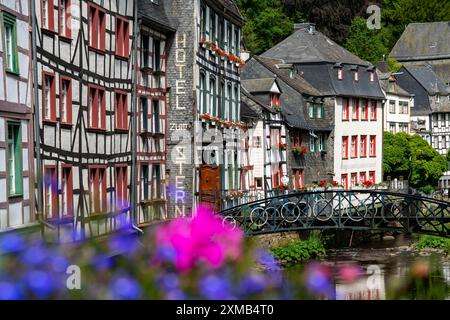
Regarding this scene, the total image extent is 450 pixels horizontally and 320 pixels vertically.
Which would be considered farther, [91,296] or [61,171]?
[61,171]

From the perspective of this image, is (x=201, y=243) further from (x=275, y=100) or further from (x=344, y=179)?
(x=344, y=179)

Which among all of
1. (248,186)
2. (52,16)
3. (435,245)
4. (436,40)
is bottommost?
(435,245)

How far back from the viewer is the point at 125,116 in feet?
89.7

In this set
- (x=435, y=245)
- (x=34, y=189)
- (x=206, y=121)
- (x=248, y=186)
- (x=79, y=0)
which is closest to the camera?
(x=34, y=189)

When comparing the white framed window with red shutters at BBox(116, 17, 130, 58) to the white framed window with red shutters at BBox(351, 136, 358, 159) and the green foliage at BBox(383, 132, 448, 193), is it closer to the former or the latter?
the white framed window with red shutters at BBox(351, 136, 358, 159)

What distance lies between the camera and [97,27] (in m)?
24.3

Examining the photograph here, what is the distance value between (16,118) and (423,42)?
93.7m

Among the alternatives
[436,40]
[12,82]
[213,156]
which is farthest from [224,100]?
[436,40]

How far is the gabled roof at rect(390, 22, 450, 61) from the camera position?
10681 centimetres

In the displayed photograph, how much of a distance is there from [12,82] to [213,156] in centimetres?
1812

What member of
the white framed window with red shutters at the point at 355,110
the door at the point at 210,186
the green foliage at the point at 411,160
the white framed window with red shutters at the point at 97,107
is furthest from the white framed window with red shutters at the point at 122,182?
the green foliage at the point at 411,160

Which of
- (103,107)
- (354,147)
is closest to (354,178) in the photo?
(354,147)

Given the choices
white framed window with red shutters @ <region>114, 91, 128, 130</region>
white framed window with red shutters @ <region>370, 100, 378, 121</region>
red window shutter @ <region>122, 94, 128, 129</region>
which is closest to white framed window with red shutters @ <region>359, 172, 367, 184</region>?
white framed window with red shutters @ <region>370, 100, 378, 121</region>
